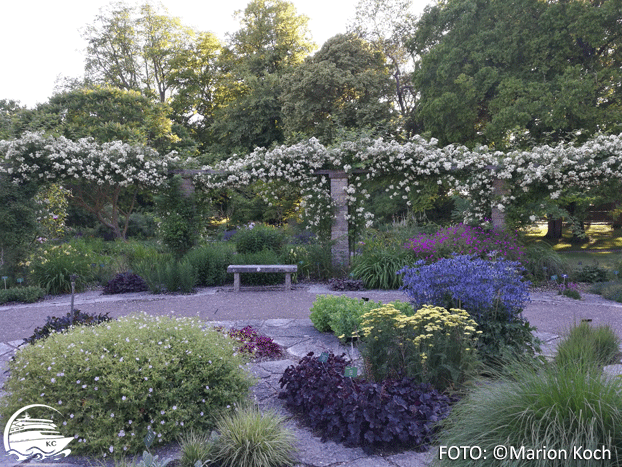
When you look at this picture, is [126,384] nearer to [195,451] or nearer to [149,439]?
[149,439]

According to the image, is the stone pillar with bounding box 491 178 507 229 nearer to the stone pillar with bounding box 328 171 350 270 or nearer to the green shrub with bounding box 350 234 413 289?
the green shrub with bounding box 350 234 413 289

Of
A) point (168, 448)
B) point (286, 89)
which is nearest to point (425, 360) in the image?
point (168, 448)

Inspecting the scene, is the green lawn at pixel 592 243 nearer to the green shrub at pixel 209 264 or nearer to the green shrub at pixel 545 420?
the green shrub at pixel 209 264

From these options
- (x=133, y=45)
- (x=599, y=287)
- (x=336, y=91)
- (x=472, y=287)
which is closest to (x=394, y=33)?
(x=336, y=91)

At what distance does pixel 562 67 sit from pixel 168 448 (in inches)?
613

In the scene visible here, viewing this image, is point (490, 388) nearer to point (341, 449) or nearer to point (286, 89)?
point (341, 449)

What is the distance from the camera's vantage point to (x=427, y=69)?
16.4 m

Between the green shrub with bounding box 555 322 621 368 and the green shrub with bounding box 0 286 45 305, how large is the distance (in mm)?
7360

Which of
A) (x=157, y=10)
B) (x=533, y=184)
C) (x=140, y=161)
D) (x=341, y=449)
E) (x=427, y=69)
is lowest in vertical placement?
(x=341, y=449)

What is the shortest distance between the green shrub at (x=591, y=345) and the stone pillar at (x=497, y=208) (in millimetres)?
4894

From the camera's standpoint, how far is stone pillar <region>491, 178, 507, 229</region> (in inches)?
340

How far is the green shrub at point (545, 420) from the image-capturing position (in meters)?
1.98

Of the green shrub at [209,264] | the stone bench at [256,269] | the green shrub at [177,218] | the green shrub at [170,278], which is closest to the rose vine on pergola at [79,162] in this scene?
the green shrub at [177,218]

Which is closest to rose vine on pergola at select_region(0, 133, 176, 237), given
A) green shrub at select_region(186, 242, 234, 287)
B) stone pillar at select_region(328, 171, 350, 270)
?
green shrub at select_region(186, 242, 234, 287)
